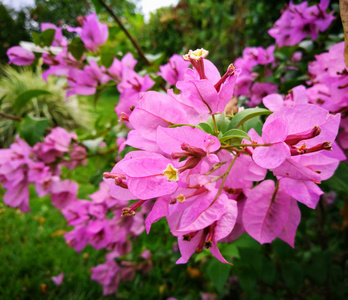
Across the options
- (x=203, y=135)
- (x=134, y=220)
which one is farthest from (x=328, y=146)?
(x=134, y=220)

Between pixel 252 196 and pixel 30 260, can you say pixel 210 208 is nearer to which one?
pixel 252 196

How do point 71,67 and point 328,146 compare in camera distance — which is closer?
point 328,146

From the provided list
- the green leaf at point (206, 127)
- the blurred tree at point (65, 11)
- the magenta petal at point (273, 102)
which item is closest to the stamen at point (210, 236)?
the green leaf at point (206, 127)

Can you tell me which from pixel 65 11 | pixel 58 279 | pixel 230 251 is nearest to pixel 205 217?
pixel 230 251

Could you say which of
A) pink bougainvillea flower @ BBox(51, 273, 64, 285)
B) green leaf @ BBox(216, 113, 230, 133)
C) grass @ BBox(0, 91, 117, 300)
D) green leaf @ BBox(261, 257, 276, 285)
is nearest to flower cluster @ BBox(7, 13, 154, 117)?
grass @ BBox(0, 91, 117, 300)

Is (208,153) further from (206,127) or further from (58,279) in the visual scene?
(58,279)

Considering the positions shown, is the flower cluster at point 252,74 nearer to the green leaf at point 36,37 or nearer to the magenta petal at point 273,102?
the magenta petal at point 273,102

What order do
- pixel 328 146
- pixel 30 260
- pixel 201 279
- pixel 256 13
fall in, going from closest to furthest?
pixel 328 146
pixel 201 279
pixel 30 260
pixel 256 13
